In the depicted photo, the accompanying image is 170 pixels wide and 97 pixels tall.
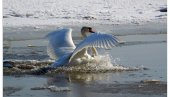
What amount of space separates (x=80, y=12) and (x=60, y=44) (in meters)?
11.9

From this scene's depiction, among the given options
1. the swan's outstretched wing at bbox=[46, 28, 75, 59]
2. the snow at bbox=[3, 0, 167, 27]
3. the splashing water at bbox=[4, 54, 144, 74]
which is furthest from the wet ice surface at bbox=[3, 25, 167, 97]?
the snow at bbox=[3, 0, 167, 27]

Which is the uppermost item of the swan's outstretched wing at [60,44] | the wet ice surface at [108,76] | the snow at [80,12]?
the snow at [80,12]

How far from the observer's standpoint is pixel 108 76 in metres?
8.95

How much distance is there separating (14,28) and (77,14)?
5.28 metres

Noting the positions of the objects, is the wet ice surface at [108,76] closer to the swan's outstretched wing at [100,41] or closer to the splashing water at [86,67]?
the splashing water at [86,67]

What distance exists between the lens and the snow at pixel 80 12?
64.7ft

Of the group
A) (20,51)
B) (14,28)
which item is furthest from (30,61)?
(14,28)

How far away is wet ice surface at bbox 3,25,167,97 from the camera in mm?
7449

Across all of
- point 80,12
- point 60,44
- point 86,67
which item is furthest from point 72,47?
point 80,12

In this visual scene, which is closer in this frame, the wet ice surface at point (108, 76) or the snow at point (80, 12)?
the wet ice surface at point (108, 76)

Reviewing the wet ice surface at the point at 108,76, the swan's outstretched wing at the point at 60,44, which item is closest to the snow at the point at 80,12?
the wet ice surface at the point at 108,76

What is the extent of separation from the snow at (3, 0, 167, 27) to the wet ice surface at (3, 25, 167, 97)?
5534 mm

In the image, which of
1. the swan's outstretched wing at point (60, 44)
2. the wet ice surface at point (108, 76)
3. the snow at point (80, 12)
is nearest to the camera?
the wet ice surface at point (108, 76)

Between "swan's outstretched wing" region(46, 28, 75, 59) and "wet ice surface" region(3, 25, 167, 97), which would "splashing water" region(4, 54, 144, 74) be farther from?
"swan's outstretched wing" region(46, 28, 75, 59)
